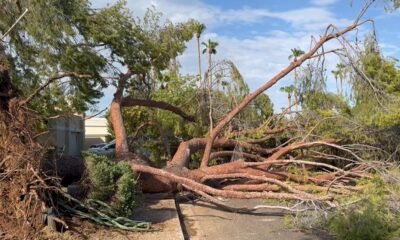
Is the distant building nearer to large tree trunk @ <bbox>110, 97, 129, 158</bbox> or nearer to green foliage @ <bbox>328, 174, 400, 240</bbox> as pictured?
large tree trunk @ <bbox>110, 97, 129, 158</bbox>

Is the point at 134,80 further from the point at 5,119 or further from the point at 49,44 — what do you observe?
the point at 5,119

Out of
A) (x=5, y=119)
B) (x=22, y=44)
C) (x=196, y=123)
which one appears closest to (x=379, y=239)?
(x=5, y=119)

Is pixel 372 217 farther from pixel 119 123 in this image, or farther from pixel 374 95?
pixel 119 123

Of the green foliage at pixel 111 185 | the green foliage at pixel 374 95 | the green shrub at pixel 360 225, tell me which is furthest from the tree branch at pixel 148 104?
the green shrub at pixel 360 225

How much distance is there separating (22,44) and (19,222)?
7.94 metres

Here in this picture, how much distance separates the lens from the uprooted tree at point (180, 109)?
13.2 metres

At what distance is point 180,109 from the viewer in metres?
17.5

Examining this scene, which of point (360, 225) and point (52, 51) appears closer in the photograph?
point (360, 225)

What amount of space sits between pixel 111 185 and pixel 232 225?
2.55 metres

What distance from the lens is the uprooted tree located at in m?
13.2

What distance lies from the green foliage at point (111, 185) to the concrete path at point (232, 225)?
1.28m

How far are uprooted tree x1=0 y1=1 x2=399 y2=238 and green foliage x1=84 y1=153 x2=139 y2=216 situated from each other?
2244 millimetres

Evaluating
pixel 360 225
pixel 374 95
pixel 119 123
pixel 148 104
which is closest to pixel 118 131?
pixel 119 123


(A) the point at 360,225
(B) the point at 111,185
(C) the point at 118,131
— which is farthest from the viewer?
(C) the point at 118,131
